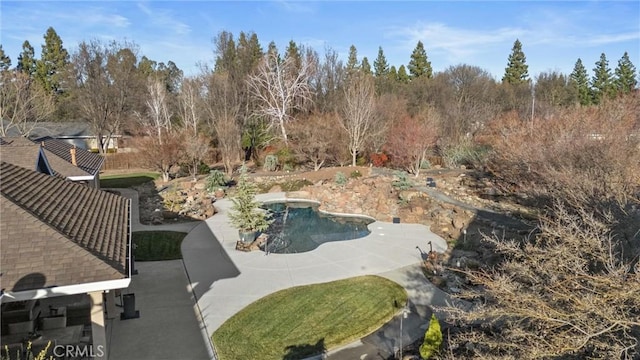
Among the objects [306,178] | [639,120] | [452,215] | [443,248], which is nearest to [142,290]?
[443,248]

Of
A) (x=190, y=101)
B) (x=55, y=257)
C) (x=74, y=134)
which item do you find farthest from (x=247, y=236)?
(x=74, y=134)

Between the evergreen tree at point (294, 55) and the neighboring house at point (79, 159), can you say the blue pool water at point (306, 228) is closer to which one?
the neighboring house at point (79, 159)

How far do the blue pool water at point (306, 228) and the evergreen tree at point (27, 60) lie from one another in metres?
56.7

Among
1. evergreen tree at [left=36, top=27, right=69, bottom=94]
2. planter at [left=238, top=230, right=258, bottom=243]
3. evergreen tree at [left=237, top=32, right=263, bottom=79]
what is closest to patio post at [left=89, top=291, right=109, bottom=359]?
planter at [left=238, top=230, right=258, bottom=243]

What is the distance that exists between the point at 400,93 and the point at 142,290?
1892 inches

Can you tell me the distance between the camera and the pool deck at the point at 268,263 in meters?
12.2

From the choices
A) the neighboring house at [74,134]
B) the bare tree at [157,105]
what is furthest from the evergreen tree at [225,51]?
the neighboring house at [74,134]


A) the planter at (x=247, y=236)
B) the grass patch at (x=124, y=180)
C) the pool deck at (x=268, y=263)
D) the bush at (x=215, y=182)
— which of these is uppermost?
the bush at (x=215, y=182)

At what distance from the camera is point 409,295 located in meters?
12.3

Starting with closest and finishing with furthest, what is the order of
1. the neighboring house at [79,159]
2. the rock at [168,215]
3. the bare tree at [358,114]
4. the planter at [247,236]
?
the planter at [247,236]
the neighboring house at [79,159]
the rock at [168,215]
the bare tree at [358,114]

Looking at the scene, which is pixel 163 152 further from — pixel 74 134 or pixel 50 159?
pixel 74 134

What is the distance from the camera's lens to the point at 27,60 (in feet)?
202

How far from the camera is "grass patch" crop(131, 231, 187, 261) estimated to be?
15688 millimetres

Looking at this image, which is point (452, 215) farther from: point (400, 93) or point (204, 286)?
point (400, 93)
